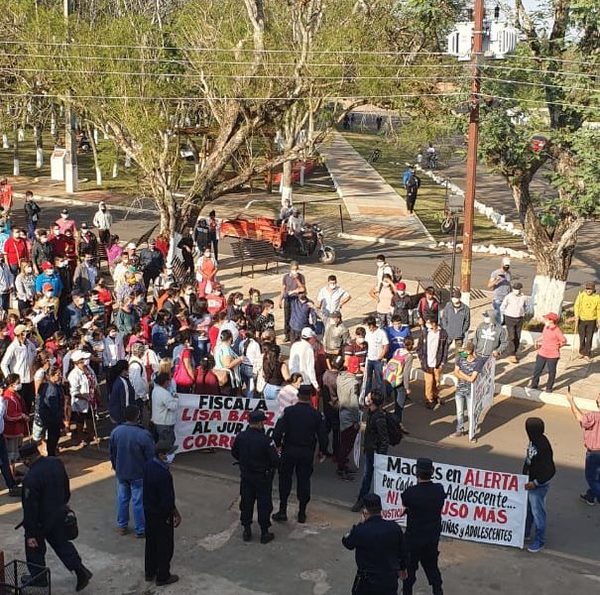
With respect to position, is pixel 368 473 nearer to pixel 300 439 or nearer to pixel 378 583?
pixel 300 439

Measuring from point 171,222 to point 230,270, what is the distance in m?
2.04

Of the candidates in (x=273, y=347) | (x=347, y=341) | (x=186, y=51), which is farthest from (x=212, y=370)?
(x=186, y=51)

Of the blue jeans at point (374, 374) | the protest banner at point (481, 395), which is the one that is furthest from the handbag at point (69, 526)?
the protest banner at point (481, 395)

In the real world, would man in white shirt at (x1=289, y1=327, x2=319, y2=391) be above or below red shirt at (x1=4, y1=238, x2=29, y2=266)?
below

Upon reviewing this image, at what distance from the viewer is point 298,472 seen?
1046cm

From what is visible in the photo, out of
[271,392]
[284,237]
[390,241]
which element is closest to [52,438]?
[271,392]

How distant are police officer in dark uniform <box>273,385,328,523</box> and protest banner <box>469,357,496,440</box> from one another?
3361 millimetres

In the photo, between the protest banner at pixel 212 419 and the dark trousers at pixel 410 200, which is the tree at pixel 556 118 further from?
the dark trousers at pixel 410 200

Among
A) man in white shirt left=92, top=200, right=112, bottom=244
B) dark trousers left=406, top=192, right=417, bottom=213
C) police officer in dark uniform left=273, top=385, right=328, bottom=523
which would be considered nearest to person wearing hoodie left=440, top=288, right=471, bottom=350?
police officer in dark uniform left=273, top=385, right=328, bottom=523

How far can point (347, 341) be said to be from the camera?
14648mm

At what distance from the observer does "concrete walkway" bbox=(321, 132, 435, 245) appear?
30.8 meters

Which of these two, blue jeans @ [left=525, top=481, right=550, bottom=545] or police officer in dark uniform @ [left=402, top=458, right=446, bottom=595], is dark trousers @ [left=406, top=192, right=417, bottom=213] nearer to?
blue jeans @ [left=525, top=481, right=550, bottom=545]

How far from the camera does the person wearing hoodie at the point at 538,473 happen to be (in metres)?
9.94

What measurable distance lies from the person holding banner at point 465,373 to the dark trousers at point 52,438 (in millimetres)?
5436
